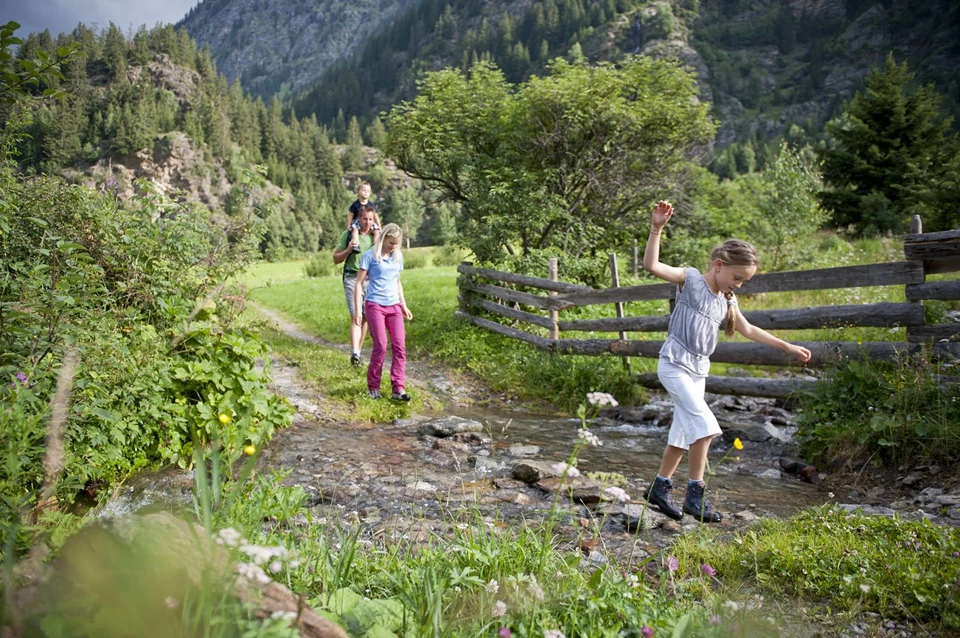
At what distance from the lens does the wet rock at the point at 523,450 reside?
5.20 m

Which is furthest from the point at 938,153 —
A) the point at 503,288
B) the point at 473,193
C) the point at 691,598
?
the point at 691,598

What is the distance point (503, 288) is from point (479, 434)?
544 cm

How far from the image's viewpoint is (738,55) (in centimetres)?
15612

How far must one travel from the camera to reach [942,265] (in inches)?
191

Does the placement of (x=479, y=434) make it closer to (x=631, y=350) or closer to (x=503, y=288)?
(x=631, y=350)

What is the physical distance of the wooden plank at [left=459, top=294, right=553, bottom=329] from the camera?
31.5ft

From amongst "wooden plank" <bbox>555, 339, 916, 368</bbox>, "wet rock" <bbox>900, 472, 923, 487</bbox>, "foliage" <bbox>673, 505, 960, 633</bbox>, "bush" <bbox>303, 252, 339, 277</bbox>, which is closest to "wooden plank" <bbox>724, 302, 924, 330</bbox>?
"wooden plank" <bbox>555, 339, 916, 368</bbox>

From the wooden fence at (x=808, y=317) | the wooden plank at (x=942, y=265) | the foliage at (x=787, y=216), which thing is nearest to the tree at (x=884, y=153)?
the foliage at (x=787, y=216)

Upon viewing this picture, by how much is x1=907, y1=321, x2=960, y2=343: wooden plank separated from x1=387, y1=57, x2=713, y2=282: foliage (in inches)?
316

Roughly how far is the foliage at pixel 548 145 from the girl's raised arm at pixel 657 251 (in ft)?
27.7

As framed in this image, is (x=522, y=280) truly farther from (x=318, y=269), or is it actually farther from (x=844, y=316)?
(x=318, y=269)

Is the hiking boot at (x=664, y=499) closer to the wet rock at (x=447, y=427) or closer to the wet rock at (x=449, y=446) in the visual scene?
the wet rock at (x=449, y=446)

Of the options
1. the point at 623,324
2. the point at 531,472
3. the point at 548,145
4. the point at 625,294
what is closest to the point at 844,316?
the point at 625,294

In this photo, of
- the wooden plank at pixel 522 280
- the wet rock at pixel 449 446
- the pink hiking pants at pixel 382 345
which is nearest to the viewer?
the wet rock at pixel 449 446
